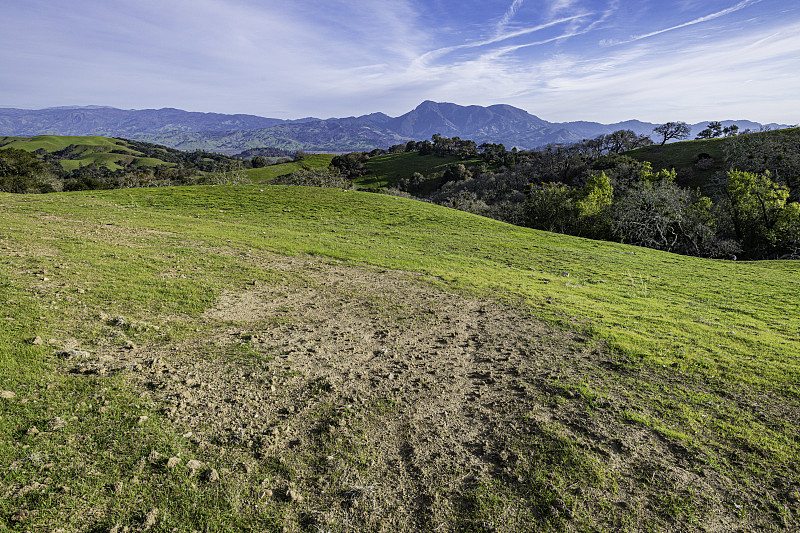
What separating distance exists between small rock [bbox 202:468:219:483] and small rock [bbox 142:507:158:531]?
2.14 feet

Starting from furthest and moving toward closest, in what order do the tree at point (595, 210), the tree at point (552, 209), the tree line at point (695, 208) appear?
the tree at point (552, 209) < the tree at point (595, 210) < the tree line at point (695, 208)

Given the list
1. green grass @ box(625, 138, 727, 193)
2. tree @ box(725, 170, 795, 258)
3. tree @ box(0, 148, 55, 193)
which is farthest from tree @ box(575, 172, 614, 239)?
tree @ box(0, 148, 55, 193)

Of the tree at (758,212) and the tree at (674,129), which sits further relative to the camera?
the tree at (674,129)

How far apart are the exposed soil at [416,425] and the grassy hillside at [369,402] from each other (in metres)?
0.04

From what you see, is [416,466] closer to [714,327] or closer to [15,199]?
[714,327]

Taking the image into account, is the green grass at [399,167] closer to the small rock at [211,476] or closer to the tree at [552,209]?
the tree at [552,209]

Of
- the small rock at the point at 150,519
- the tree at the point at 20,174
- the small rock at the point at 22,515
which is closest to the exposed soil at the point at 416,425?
the small rock at the point at 150,519

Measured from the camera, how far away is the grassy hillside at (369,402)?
184 inches

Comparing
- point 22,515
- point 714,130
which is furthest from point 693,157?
point 22,515

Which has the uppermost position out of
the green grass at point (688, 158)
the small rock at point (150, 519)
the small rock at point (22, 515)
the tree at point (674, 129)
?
the tree at point (674, 129)

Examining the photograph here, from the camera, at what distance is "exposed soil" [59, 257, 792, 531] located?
4.81 meters

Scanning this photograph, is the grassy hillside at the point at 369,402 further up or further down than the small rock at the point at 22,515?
further down

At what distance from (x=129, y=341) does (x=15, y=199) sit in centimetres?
3422

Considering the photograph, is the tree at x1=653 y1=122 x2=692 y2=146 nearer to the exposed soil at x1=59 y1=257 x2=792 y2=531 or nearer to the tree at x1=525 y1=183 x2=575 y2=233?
the tree at x1=525 y1=183 x2=575 y2=233
